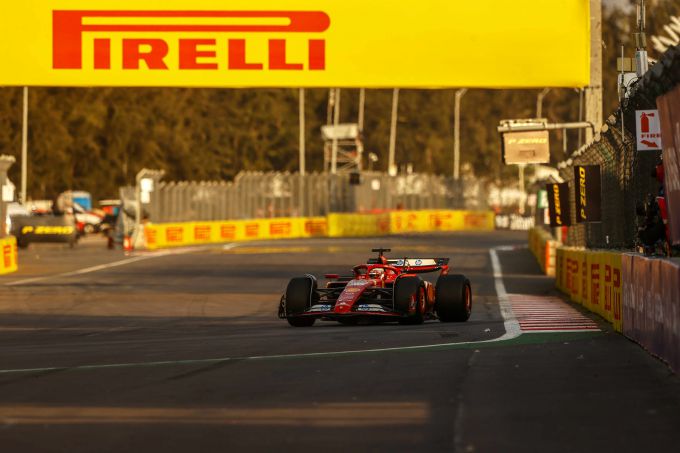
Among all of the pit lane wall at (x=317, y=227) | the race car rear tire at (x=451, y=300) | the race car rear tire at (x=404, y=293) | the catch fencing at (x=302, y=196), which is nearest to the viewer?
the race car rear tire at (x=404, y=293)

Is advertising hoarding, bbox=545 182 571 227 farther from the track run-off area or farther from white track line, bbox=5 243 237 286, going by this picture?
white track line, bbox=5 243 237 286

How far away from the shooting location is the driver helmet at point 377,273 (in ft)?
62.3

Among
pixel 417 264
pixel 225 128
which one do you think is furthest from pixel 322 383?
pixel 225 128

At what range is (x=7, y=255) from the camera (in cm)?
3819

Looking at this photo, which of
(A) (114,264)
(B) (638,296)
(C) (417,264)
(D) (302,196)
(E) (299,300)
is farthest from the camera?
(D) (302,196)

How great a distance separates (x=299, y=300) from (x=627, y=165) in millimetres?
4424

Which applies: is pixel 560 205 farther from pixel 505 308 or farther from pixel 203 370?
pixel 203 370

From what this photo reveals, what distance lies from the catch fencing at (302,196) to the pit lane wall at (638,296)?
36.8 metres

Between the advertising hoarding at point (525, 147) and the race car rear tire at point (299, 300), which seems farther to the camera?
the advertising hoarding at point (525, 147)

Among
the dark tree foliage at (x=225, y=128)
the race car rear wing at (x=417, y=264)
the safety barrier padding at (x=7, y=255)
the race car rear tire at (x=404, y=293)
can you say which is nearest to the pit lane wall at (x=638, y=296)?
the race car rear wing at (x=417, y=264)

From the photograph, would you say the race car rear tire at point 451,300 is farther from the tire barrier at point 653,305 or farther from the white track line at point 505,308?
the tire barrier at point 653,305

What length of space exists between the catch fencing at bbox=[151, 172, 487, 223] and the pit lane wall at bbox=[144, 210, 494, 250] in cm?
49

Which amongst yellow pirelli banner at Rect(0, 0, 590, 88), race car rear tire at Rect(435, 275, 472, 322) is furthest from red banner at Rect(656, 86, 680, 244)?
yellow pirelli banner at Rect(0, 0, 590, 88)

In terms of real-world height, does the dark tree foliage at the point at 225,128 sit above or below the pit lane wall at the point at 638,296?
above
